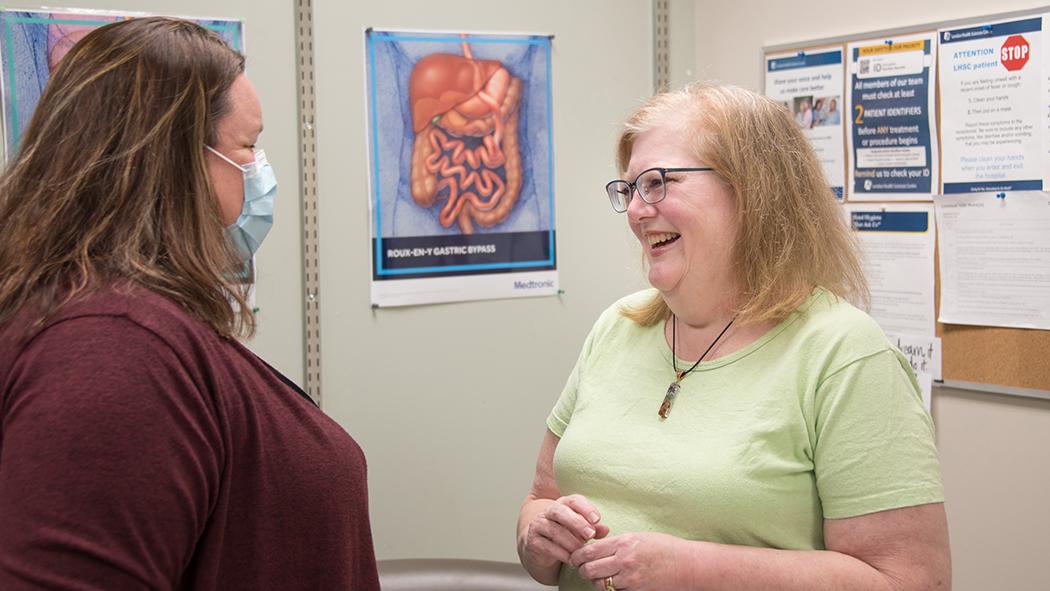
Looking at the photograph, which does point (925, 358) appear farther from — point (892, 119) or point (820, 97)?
point (820, 97)

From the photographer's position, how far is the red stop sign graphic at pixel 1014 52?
2.01 meters

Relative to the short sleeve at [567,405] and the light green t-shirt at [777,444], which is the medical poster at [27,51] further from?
the light green t-shirt at [777,444]

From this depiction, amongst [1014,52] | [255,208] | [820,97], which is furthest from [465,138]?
[1014,52]

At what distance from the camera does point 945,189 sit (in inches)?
85.7

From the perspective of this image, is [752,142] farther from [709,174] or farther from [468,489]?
[468,489]

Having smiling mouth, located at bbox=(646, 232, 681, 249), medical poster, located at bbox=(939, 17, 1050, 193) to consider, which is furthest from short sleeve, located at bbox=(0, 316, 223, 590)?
medical poster, located at bbox=(939, 17, 1050, 193)

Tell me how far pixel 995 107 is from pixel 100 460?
1910 millimetres

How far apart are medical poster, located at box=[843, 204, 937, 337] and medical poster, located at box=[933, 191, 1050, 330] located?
1.6 inches

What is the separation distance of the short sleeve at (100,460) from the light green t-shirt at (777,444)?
0.67 m

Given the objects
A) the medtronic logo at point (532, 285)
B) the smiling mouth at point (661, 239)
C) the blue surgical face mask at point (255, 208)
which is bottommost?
the medtronic logo at point (532, 285)

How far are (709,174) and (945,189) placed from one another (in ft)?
3.20

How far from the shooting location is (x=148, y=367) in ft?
3.04

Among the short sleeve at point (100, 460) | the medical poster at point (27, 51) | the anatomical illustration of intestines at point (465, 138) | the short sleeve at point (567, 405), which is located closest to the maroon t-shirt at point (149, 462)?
the short sleeve at point (100, 460)

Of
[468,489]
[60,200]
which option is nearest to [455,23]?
[468,489]
